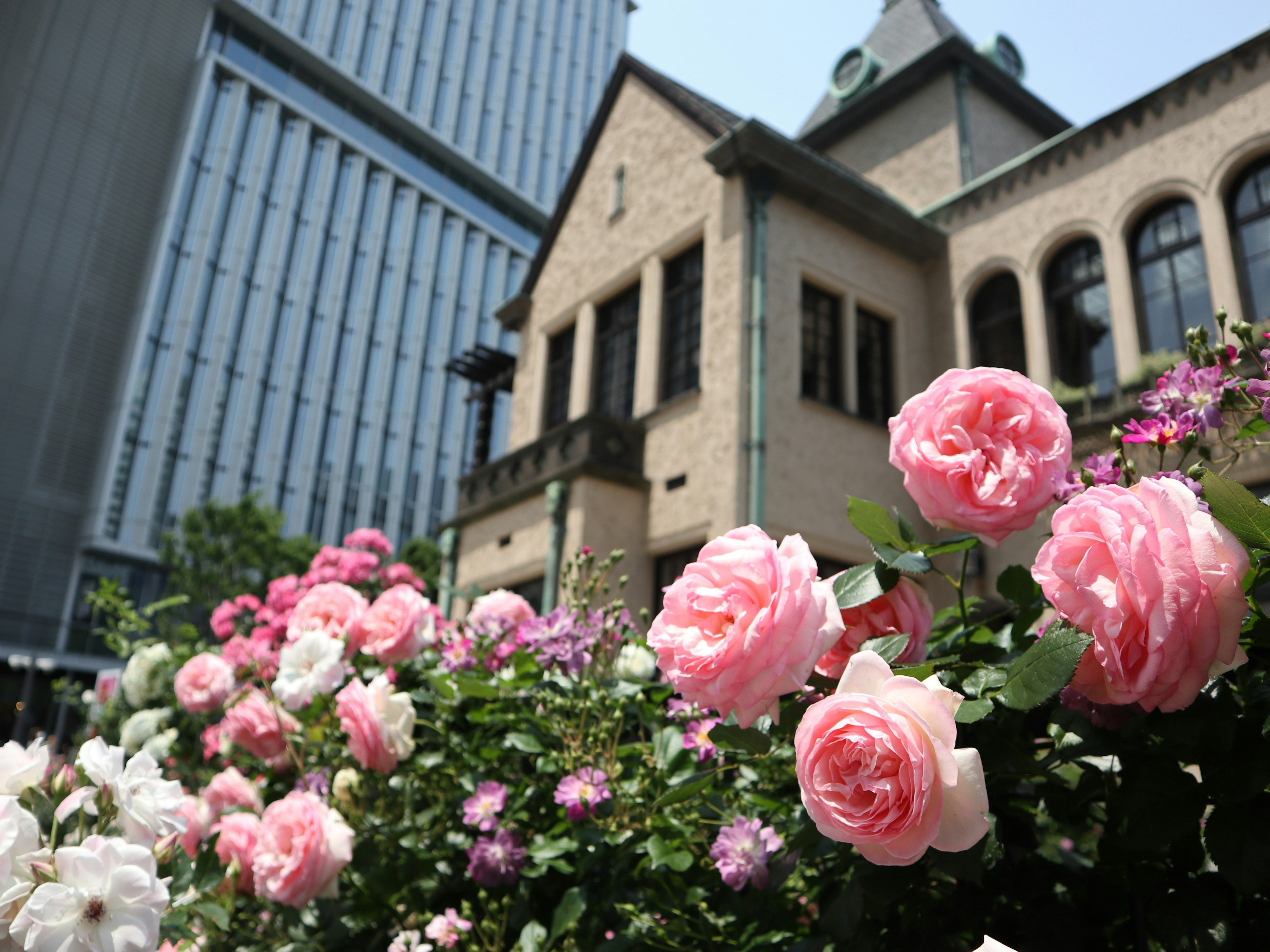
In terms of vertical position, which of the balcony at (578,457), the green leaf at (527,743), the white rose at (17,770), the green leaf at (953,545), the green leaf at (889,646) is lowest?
the white rose at (17,770)

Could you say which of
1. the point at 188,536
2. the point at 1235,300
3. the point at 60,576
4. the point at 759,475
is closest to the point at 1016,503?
the point at 759,475

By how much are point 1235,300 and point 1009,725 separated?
9040 mm

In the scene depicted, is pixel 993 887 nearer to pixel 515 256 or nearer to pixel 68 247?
pixel 68 247

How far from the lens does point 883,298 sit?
1083 centimetres

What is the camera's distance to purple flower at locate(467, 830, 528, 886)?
1.76 meters

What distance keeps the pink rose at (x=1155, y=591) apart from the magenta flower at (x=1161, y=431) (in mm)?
335

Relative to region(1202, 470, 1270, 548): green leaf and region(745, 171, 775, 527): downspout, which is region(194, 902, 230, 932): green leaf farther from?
region(745, 171, 775, 527): downspout

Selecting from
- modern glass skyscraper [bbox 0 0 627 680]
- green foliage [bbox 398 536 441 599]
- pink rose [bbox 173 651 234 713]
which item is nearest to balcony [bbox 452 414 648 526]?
pink rose [bbox 173 651 234 713]

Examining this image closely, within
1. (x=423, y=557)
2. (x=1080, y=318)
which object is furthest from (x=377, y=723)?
(x=423, y=557)

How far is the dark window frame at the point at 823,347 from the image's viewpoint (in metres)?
10.3

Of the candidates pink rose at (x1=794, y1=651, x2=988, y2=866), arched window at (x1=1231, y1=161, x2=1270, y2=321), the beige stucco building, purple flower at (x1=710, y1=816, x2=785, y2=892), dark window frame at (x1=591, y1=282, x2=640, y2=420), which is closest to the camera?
pink rose at (x1=794, y1=651, x2=988, y2=866)

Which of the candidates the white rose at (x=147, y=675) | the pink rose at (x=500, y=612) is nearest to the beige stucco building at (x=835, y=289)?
the white rose at (x=147, y=675)

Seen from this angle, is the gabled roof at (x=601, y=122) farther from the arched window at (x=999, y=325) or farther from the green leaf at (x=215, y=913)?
the green leaf at (x=215, y=913)

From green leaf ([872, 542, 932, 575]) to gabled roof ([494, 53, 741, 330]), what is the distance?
1086cm
